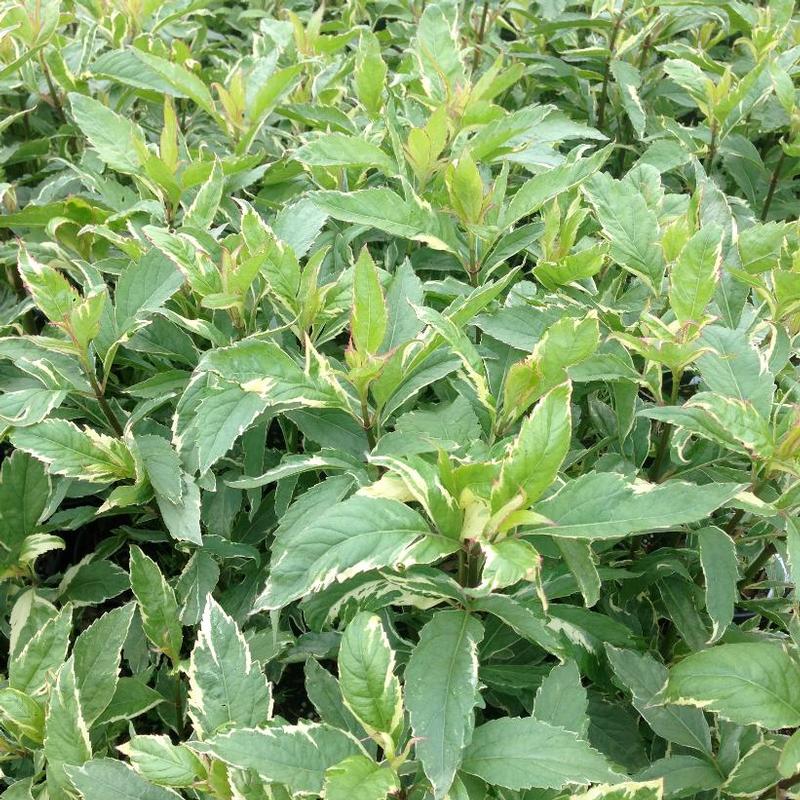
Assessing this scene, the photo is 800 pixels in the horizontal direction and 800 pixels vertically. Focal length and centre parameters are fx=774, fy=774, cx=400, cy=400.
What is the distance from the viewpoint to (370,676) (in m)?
0.98

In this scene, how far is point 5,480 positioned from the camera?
4.87 ft

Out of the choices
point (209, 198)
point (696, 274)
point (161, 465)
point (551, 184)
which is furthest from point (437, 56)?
point (161, 465)

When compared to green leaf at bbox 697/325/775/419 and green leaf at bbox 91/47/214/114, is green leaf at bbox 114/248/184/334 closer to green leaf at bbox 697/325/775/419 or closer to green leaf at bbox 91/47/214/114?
green leaf at bbox 91/47/214/114

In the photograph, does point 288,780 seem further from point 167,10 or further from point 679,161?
point 167,10

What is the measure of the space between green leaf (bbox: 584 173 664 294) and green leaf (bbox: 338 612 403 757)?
0.77m

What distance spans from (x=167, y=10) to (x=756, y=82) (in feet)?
5.25

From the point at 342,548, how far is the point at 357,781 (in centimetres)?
28

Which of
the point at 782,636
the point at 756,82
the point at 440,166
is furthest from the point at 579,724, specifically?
the point at 756,82

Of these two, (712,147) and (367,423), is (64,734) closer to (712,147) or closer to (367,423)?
(367,423)

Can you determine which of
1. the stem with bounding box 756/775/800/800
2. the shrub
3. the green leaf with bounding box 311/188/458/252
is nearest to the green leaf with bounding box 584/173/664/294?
the shrub

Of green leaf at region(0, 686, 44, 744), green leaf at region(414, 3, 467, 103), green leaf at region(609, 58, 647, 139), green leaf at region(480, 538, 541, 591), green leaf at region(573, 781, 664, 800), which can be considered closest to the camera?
green leaf at region(480, 538, 541, 591)

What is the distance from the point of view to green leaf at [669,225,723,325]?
1200 mm

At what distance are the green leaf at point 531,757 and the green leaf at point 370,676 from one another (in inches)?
5.4

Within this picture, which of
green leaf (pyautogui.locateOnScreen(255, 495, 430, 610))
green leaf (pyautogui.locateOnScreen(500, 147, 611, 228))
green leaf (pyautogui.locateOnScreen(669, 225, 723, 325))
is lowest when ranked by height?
green leaf (pyautogui.locateOnScreen(255, 495, 430, 610))
